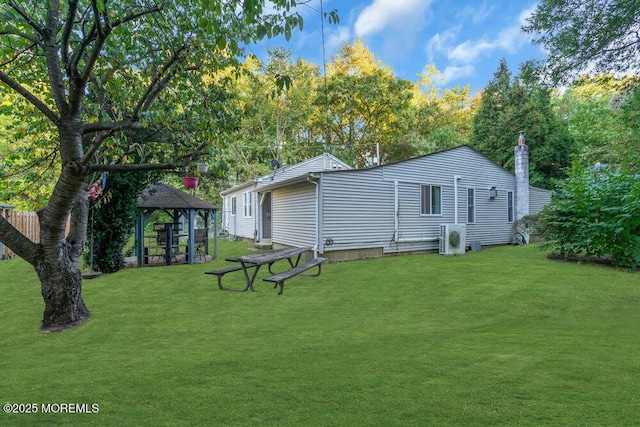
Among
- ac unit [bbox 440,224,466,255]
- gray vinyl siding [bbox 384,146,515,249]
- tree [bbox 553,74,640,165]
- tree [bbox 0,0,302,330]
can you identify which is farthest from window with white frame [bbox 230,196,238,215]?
tree [bbox 553,74,640,165]

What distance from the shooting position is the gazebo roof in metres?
10.7

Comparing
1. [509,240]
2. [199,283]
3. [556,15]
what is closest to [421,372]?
[199,283]

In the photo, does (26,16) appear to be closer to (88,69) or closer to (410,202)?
(88,69)

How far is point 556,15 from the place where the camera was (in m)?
7.83

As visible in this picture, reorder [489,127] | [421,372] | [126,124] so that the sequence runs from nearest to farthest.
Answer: [421,372] < [126,124] < [489,127]

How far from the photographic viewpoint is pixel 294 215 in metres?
12.7

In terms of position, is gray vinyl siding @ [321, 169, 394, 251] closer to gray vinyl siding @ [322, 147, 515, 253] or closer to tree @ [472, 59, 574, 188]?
gray vinyl siding @ [322, 147, 515, 253]

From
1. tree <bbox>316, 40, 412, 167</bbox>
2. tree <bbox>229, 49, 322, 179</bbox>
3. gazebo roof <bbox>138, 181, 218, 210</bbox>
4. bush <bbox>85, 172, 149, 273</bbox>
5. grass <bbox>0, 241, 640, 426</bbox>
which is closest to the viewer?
grass <bbox>0, 241, 640, 426</bbox>

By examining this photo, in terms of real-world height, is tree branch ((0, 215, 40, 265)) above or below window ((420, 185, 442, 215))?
below

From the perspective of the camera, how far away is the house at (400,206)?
1114 centimetres

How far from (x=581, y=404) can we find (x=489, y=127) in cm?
2561

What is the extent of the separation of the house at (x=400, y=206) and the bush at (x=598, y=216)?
10.8ft

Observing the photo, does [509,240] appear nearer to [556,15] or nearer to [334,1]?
[556,15]

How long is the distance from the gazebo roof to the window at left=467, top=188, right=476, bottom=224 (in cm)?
972
